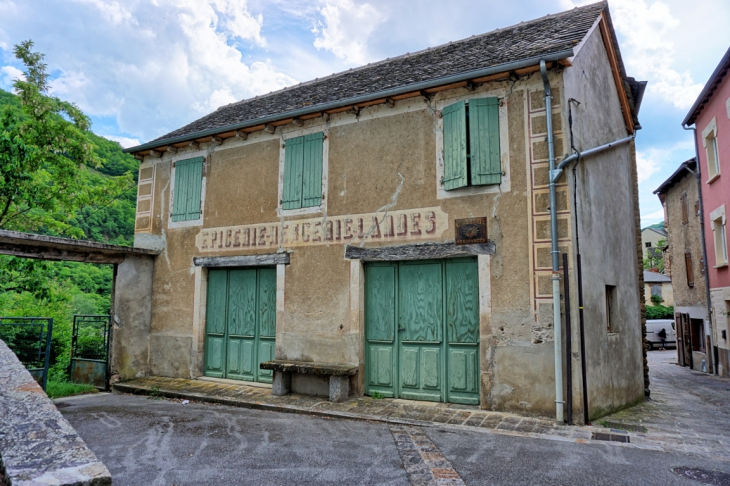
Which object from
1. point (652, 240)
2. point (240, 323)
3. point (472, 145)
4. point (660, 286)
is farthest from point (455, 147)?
point (652, 240)

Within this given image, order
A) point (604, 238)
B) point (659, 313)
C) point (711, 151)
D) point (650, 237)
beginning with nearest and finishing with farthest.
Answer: point (604, 238)
point (711, 151)
point (659, 313)
point (650, 237)

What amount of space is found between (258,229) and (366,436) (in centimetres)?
467

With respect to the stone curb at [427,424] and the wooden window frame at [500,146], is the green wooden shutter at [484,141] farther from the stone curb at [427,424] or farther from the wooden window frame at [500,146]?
the stone curb at [427,424]

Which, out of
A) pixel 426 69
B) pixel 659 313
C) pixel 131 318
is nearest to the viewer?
pixel 426 69

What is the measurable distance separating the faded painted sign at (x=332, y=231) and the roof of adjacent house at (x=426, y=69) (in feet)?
6.18

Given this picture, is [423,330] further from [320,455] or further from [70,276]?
[70,276]

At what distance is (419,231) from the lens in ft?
25.2

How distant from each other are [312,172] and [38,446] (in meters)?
7.14

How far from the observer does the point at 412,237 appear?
25.4 feet

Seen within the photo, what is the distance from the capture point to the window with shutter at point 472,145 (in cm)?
722

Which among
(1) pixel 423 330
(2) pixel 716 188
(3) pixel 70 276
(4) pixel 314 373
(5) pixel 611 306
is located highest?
(2) pixel 716 188

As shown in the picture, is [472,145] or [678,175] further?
[678,175]

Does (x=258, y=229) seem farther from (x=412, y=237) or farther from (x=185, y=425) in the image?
(x=185, y=425)

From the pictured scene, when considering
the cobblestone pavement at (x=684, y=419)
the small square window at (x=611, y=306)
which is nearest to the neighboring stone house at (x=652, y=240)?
the cobblestone pavement at (x=684, y=419)
